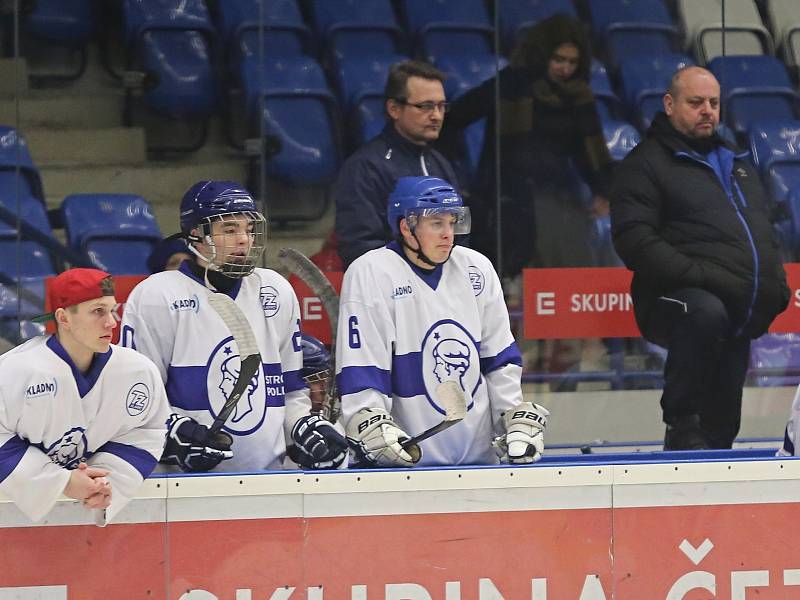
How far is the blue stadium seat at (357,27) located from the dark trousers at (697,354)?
1.54 meters

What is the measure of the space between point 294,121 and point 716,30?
171cm

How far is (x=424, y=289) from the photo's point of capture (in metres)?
3.56

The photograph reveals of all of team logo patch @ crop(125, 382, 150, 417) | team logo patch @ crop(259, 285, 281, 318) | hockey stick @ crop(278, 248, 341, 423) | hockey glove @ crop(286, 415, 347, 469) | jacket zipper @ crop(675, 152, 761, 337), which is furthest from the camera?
jacket zipper @ crop(675, 152, 761, 337)

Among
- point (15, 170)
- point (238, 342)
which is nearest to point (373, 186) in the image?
point (238, 342)

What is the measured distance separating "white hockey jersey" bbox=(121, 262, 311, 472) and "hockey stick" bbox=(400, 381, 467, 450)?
0.34 m

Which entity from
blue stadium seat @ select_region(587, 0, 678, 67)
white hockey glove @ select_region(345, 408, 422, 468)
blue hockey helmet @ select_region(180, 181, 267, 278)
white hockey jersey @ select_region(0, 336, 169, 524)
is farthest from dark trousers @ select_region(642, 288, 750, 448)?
white hockey jersey @ select_region(0, 336, 169, 524)

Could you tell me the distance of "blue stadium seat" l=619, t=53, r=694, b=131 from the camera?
5676 mm

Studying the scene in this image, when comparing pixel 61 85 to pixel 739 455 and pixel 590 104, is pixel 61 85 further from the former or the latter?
pixel 739 455

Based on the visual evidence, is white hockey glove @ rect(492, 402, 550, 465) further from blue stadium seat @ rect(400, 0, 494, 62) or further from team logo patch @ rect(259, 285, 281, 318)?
blue stadium seat @ rect(400, 0, 494, 62)

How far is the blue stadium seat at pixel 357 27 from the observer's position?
5430 millimetres

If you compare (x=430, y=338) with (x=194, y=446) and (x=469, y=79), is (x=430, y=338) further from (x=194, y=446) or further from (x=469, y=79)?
(x=469, y=79)

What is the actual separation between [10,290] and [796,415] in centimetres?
272

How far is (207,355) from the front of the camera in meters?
3.39

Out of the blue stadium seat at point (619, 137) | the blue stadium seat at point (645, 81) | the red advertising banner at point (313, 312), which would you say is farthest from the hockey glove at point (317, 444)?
the blue stadium seat at point (645, 81)
